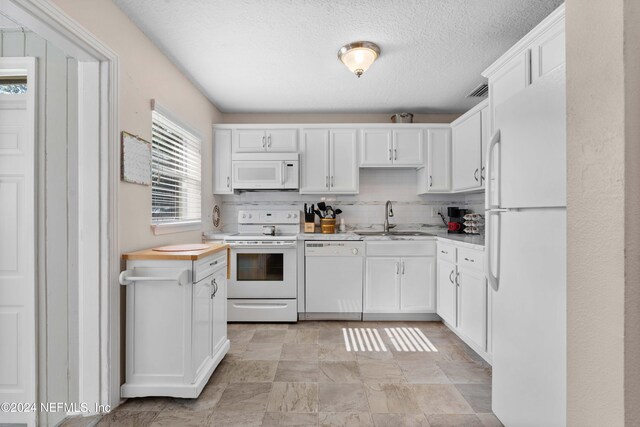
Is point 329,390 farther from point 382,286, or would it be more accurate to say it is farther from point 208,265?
point 382,286

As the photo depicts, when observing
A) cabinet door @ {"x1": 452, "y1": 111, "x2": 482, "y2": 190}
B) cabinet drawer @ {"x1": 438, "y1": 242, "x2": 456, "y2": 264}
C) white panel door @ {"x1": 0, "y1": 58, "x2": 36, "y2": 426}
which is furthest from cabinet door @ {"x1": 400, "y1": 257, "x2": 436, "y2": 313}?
white panel door @ {"x1": 0, "y1": 58, "x2": 36, "y2": 426}

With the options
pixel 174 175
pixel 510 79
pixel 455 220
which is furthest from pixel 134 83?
pixel 455 220

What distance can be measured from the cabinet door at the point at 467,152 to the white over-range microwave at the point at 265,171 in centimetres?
177

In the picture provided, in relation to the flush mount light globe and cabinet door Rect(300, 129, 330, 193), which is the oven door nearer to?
cabinet door Rect(300, 129, 330, 193)

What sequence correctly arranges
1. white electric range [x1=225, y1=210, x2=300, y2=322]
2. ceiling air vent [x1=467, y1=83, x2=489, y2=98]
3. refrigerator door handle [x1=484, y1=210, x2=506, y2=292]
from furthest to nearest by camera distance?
white electric range [x1=225, y1=210, x2=300, y2=322] → ceiling air vent [x1=467, y1=83, x2=489, y2=98] → refrigerator door handle [x1=484, y1=210, x2=506, y2=292]

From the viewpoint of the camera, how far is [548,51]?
180 centimetres

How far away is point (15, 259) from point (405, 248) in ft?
10.0

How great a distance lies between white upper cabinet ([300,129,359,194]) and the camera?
3732mm

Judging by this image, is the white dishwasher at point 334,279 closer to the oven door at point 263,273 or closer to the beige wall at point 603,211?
the oven door at point 263,273

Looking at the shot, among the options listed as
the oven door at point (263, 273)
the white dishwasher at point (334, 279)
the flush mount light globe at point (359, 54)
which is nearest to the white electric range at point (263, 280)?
the oven door at point (263, 273)

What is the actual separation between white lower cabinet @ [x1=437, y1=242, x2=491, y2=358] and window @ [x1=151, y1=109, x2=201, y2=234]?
2477 mm

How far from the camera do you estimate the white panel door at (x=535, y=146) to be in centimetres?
120

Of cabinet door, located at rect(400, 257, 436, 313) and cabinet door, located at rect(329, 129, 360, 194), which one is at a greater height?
cabinet door, located at rect(329, 129, 360, 194)

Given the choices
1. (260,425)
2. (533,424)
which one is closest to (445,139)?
(533,424)
